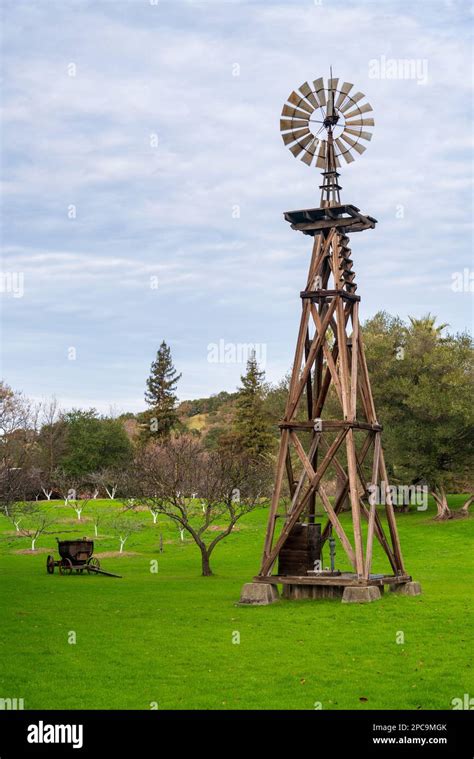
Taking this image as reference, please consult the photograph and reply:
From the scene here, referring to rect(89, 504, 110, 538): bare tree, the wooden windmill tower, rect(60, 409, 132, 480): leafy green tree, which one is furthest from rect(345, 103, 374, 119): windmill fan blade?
rect(60, 409, 132, 480): leafy green tree

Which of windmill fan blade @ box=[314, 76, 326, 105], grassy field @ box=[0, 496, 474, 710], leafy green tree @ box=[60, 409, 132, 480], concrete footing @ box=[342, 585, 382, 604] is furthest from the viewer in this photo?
leafy green tree @ box=[60, 409, 132, 480]

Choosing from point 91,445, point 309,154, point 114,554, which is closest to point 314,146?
point 309,154

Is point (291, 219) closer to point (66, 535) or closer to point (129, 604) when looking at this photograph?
point (129, 604)

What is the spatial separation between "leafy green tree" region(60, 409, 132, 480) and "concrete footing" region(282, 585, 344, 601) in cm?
5713

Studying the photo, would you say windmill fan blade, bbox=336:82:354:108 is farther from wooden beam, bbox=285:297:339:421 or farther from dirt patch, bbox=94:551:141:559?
dirt patch, bbox=94:551:141:559

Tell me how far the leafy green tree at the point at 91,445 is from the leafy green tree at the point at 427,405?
1260 inches

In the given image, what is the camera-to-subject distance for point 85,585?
33625 mm

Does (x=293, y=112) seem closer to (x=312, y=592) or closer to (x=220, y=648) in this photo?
(x=312, y=592)

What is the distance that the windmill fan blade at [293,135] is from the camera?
28.8 m

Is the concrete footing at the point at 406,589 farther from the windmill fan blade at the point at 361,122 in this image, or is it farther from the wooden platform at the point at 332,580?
the windmill fan blade at the point at 361,122

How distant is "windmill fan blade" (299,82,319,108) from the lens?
1124 inches

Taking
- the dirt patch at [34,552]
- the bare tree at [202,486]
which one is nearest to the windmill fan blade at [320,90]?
the bare tree at [202,486]
